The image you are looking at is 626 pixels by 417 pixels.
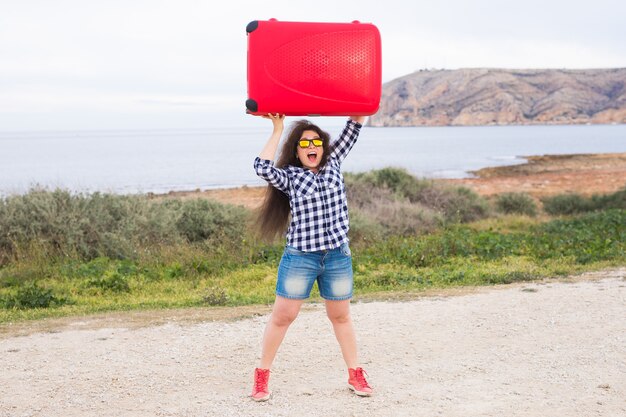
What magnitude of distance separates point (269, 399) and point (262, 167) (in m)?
1.59

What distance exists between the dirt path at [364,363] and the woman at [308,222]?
365 mm

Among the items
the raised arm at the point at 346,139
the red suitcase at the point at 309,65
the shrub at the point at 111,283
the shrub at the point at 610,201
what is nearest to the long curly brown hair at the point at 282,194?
the raised arm at the point at 346,139

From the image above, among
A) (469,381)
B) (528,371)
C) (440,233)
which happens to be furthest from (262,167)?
(440,233)

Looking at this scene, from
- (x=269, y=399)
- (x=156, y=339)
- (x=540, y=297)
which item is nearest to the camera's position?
Answer: (x=269, y=399)

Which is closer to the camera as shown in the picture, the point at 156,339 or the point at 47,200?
the point at 156,339

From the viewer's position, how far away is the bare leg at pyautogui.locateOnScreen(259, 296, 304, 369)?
4840 mm

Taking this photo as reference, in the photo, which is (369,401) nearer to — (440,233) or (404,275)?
(404,275)

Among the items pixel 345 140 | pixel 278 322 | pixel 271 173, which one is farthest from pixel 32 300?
pixel 345 140

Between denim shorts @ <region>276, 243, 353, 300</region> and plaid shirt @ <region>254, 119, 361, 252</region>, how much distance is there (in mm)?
72

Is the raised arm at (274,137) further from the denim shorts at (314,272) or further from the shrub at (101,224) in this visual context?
the shrub at (101,224)

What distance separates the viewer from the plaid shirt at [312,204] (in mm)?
4695

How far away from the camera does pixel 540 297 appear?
27.2ft

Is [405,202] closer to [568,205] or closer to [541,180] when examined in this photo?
[568,205]

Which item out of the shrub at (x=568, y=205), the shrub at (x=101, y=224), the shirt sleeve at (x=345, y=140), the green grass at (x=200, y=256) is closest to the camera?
the shirt sleeve at (x=345, y=140)
